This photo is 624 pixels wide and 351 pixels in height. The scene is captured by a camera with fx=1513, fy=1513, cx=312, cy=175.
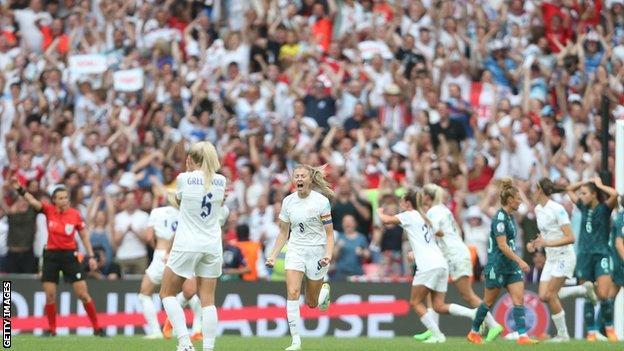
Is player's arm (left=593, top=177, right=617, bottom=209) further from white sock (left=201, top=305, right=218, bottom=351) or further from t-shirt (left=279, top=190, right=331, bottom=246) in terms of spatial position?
white sock (left=201, top=305, right=218, bottom=351)

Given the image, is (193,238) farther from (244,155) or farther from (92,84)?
(92,84)

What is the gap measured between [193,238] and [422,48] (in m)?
14.6

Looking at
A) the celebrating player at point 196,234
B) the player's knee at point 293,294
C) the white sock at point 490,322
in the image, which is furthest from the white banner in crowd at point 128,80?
the celebrating player at point 196,234

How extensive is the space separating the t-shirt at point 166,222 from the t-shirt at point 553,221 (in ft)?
17.5

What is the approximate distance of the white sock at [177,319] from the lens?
1672 cm

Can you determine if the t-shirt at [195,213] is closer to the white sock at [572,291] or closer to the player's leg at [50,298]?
the player's leg at [50,298]

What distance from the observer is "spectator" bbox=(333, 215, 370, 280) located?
26.4 meters

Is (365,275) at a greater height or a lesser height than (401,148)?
lesser

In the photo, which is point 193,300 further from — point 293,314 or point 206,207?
point 206,207

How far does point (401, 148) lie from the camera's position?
93.3ft

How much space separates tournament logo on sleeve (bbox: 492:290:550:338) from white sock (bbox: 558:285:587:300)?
1.41 ft

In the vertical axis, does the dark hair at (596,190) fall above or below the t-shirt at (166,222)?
above

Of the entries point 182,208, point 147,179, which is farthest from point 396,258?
point 182,208

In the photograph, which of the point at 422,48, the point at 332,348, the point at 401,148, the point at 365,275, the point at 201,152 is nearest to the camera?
the point at 201,152
